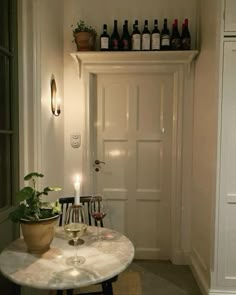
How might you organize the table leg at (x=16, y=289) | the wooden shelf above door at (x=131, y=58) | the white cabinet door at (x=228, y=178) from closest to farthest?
1. the table leg at (x=16, y=289)
2. the white cabinet door at (x=228, y=178)
3. the wooden shelf above door at (x=131, y=58)

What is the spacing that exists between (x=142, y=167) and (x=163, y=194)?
0.37 metres

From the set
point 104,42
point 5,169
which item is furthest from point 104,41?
point 5,169

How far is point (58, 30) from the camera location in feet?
8.86

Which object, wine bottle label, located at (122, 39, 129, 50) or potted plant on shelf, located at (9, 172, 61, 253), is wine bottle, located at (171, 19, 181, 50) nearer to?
wine bottle label, located at (122, 39, 129, 50)

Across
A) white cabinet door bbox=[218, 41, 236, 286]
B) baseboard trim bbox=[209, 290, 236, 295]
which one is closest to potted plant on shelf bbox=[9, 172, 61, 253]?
white cabinet door bbox=[218, 41, 236, 286]

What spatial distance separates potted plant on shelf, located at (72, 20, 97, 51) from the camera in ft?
8.80

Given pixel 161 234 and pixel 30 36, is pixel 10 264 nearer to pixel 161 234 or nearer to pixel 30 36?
pixel 30 36

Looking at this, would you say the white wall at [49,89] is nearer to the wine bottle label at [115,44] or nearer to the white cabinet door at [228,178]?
the wine bottle label at [115,44]

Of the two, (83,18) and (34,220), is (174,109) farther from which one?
(34,220)

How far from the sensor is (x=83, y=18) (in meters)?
2.88

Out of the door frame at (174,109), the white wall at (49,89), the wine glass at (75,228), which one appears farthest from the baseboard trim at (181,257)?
the wine glass at (75,228)

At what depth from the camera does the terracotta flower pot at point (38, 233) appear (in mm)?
1355

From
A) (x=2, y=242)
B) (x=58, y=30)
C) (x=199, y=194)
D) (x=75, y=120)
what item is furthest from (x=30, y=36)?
(x=199, y=194)

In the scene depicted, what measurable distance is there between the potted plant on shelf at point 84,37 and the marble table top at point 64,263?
189cm
